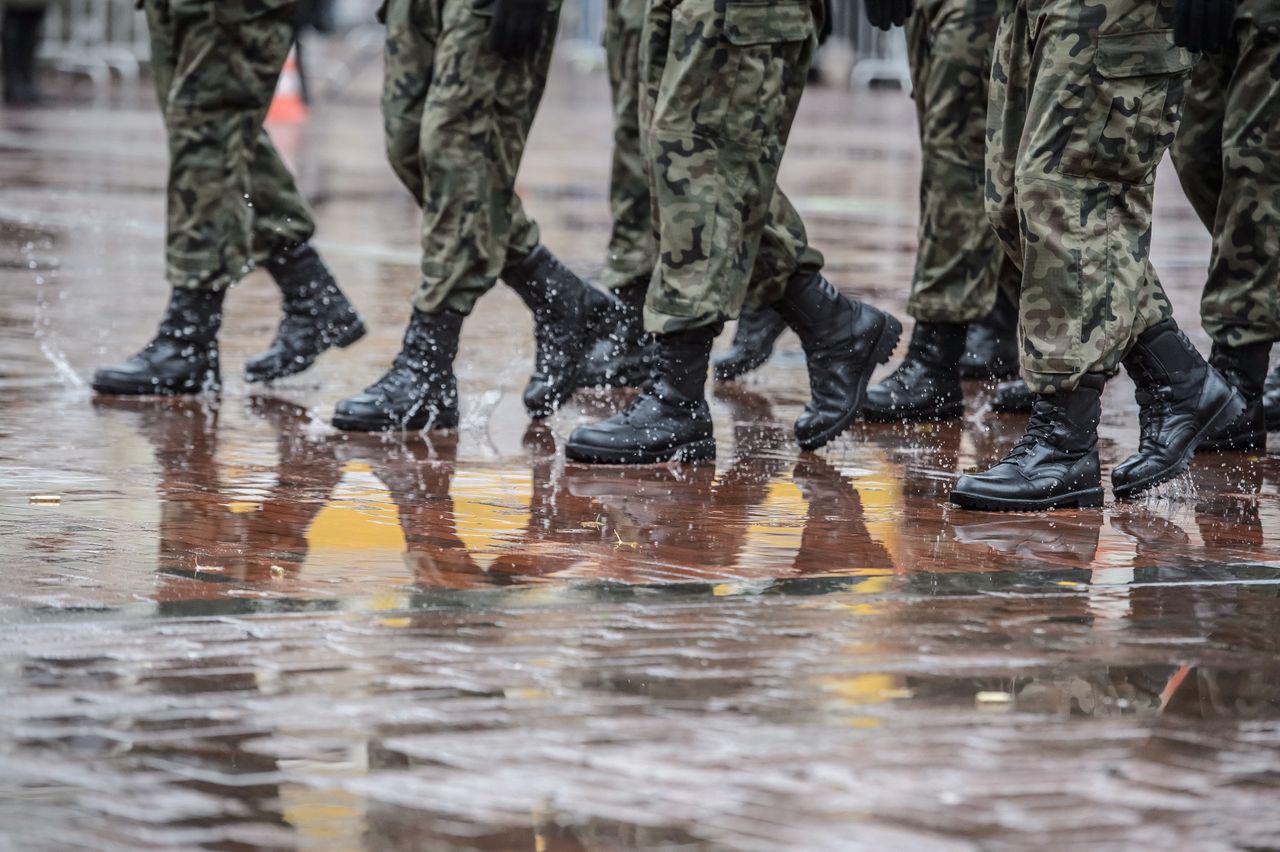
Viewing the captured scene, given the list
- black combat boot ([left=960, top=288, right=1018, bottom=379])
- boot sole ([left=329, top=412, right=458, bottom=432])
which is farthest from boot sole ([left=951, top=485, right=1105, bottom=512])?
black combat boot ([left=960, top=288, right=1018, bottom=379])

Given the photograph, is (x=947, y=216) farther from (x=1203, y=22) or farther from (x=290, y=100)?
(x=290, y=100)

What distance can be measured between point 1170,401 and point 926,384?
0.88 m

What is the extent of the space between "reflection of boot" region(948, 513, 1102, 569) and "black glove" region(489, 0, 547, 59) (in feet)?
4.79

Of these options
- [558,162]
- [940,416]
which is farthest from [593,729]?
[558,162]

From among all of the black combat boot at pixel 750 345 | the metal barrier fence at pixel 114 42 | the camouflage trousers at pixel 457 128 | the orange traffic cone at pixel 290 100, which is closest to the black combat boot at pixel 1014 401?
the black combat boot at pixel 750 345

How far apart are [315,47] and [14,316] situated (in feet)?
81.9

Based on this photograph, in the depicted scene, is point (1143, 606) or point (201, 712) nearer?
point (201, 712)

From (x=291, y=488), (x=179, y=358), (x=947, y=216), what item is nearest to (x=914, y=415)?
(x=947, y=216)

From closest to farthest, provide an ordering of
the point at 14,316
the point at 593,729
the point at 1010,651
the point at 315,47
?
1. the point at 593,729
2. the point at 1010,651
3. the point at 14,316
4. the point at 315,47

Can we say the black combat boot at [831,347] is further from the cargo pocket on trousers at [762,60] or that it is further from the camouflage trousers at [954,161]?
the cargo pocket on trousers at [762,60]

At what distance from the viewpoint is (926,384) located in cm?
510

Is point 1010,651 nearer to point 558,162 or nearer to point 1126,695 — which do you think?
point 1126,695

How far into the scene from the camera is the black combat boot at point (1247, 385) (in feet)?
15.6

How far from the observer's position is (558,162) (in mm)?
13484
